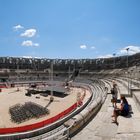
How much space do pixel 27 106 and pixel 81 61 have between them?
106 m

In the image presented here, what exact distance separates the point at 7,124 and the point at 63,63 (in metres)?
120

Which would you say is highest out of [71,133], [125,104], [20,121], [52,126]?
[125,104]

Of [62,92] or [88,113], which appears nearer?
[88,113]

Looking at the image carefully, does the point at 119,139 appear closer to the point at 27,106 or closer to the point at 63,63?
the point at 27,106

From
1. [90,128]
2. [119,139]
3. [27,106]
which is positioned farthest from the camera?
[27,106]

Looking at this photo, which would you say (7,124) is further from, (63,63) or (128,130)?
(63,63)

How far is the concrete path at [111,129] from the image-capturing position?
8.27 meters

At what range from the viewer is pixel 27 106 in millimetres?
30516

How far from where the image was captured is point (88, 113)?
37.6ft

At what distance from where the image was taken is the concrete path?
8266mm

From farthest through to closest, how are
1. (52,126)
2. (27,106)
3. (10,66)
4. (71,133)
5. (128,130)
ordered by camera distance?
(10,66) → (27,106) → (52,126) → (71,133) → (128,130)

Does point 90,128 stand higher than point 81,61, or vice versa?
point 81,61

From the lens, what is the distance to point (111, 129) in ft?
30.9

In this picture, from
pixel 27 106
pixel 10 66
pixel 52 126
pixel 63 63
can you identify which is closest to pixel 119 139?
pixel 52 126
